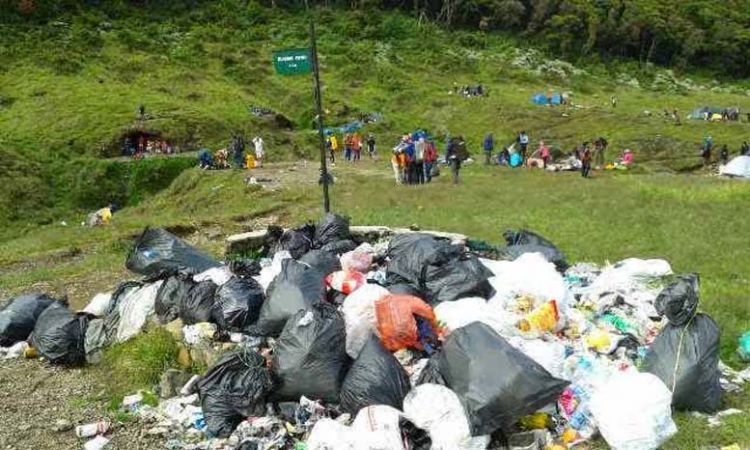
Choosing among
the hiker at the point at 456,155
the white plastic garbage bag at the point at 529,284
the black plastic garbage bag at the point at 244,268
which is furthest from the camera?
the hiker at the point at 456,155

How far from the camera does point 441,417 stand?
4.57 m

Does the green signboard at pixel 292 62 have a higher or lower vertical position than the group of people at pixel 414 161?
higher

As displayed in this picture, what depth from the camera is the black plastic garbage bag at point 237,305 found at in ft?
20.8

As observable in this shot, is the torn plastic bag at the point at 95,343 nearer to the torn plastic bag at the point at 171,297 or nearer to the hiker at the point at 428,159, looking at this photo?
the torn plastic bag at the point at 171,297

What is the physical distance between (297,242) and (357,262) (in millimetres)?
1399

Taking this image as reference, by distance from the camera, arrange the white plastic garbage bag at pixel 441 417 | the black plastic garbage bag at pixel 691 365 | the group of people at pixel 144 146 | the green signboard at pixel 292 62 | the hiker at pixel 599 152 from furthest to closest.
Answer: the group of people at pixel 144 146 < the hiker at pixel 599 152 < the green signboard at pixel 292 62 < the black plastic garbage bag at pixel 691 365 < the white plastic garbage bag at pixel 441 417

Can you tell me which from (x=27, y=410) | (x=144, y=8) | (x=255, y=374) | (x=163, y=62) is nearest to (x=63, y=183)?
(x=163, y=62)

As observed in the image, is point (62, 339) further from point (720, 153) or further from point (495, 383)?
point (720, 153)

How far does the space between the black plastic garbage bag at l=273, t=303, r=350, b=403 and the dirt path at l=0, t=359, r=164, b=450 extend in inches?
40.8

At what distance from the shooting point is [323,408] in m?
5.14

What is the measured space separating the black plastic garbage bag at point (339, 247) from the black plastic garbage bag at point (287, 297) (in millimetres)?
1695

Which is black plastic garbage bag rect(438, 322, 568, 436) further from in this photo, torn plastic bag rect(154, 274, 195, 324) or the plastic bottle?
torn plastic bag rect(154, 274, 195, 324)

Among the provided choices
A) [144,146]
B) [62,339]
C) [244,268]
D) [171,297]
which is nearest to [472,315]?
[171,297]

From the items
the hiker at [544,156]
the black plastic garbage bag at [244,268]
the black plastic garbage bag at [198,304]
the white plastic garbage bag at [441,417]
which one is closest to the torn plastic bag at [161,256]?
the black plastic garbage bag at [244,268]
